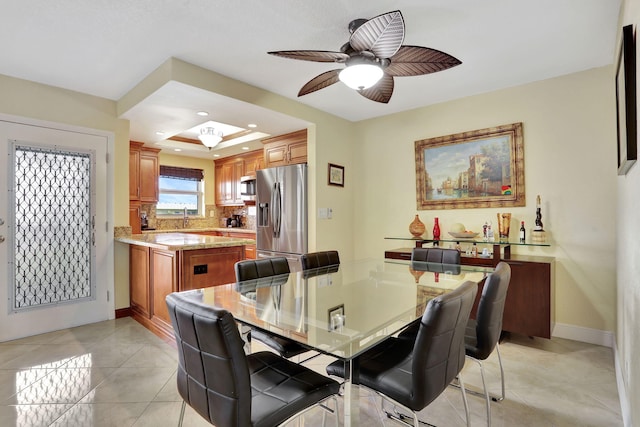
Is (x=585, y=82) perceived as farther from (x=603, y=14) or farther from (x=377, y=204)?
(x=377, y=204)

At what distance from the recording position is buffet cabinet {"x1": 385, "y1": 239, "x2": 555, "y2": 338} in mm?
2727

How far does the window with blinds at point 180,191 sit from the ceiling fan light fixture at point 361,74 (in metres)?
4.92

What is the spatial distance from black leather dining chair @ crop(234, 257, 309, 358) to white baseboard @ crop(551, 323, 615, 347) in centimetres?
258

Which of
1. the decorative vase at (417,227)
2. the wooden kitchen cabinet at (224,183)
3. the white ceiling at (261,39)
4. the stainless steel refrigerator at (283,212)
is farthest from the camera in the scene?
the wooden kitchen cabinet at (224,183)

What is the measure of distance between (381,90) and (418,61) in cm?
47

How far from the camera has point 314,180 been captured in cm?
404

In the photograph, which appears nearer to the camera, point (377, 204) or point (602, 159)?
point (602, 159)

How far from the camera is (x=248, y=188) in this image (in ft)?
18.2

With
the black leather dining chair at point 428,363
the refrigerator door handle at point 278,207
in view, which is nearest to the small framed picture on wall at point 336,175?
the refrigerator door handle at point 278,207

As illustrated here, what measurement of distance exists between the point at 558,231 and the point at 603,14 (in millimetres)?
1735

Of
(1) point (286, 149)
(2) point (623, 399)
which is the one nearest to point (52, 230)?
(1) point (286, 149)

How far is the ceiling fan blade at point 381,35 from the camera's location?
163 cm

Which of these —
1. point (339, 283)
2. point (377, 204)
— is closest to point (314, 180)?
point (377, 204)

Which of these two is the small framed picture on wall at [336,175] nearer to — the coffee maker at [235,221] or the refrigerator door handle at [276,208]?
the refrigerator door handle at [276,208]
